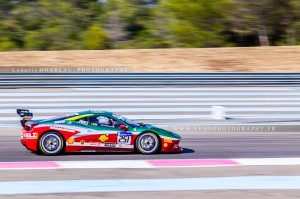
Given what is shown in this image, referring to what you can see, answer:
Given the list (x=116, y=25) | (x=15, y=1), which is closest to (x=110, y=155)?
(x=116, y=25)

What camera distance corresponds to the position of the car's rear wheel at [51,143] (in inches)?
425

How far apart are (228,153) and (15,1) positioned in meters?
30.6

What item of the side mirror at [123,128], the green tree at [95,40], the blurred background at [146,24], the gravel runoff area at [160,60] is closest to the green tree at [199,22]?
the blurred background at [146,24]

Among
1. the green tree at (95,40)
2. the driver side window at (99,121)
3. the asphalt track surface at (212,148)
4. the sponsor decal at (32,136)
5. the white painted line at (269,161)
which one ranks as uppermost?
the green tree at (95,40)

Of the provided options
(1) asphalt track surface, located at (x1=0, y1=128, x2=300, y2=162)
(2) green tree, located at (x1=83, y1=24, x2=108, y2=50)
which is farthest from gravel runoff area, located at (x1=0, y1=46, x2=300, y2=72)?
(1) asphalt track surface, located at (x1=0, y1=128, x2=300, y2=162)

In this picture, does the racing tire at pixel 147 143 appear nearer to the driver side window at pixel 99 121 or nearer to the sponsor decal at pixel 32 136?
the driver side window at pixel 99 121

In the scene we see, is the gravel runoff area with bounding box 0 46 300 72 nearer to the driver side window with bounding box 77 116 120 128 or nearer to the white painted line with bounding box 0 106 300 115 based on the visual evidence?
the white painted line with bounding box 0 106 300 115

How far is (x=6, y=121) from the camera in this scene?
15500 millimetres

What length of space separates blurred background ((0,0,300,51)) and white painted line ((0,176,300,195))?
19.1 m

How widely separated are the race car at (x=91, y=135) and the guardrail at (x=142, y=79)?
705 centimetres

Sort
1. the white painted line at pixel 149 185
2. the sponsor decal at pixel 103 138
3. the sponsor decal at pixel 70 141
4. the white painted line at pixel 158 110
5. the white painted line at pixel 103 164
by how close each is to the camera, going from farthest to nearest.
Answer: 1. the white painted line at pixel 158 110
2. the sponsor decal at pixel 103 138
3. the sponsor decal at pixel 70 141
4. the white painted line at pixel 103 164
5. the white painted line at pixel 149 185

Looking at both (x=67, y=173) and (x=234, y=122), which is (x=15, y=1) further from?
(x=67, y=173)

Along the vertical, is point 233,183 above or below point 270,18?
below

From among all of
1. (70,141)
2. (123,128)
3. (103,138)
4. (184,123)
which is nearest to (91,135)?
(103,138)
